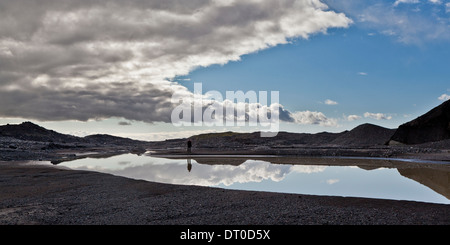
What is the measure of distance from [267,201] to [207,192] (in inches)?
147

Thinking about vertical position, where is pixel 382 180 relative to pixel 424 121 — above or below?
below

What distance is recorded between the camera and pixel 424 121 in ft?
199

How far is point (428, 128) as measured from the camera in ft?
196

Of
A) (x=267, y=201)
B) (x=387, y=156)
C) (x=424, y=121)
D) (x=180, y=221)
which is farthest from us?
(x=424, y=121)

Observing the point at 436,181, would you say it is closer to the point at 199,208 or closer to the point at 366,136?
the point at 199,208

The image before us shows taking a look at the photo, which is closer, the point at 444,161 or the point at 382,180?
the point at 382,180

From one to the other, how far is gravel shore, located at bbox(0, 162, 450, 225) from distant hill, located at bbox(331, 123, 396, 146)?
7854 cm

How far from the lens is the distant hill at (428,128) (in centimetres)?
5769

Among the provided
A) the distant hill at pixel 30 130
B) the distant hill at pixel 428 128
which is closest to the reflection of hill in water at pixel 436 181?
the distant hill at pixel 428 128

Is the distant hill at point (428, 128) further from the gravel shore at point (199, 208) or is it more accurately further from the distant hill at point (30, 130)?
the distant hill at point (30, 130)

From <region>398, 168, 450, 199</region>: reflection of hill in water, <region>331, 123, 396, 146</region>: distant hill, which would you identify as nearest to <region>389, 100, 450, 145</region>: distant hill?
<region>331, 123, 396, 146</region>: distant hill
